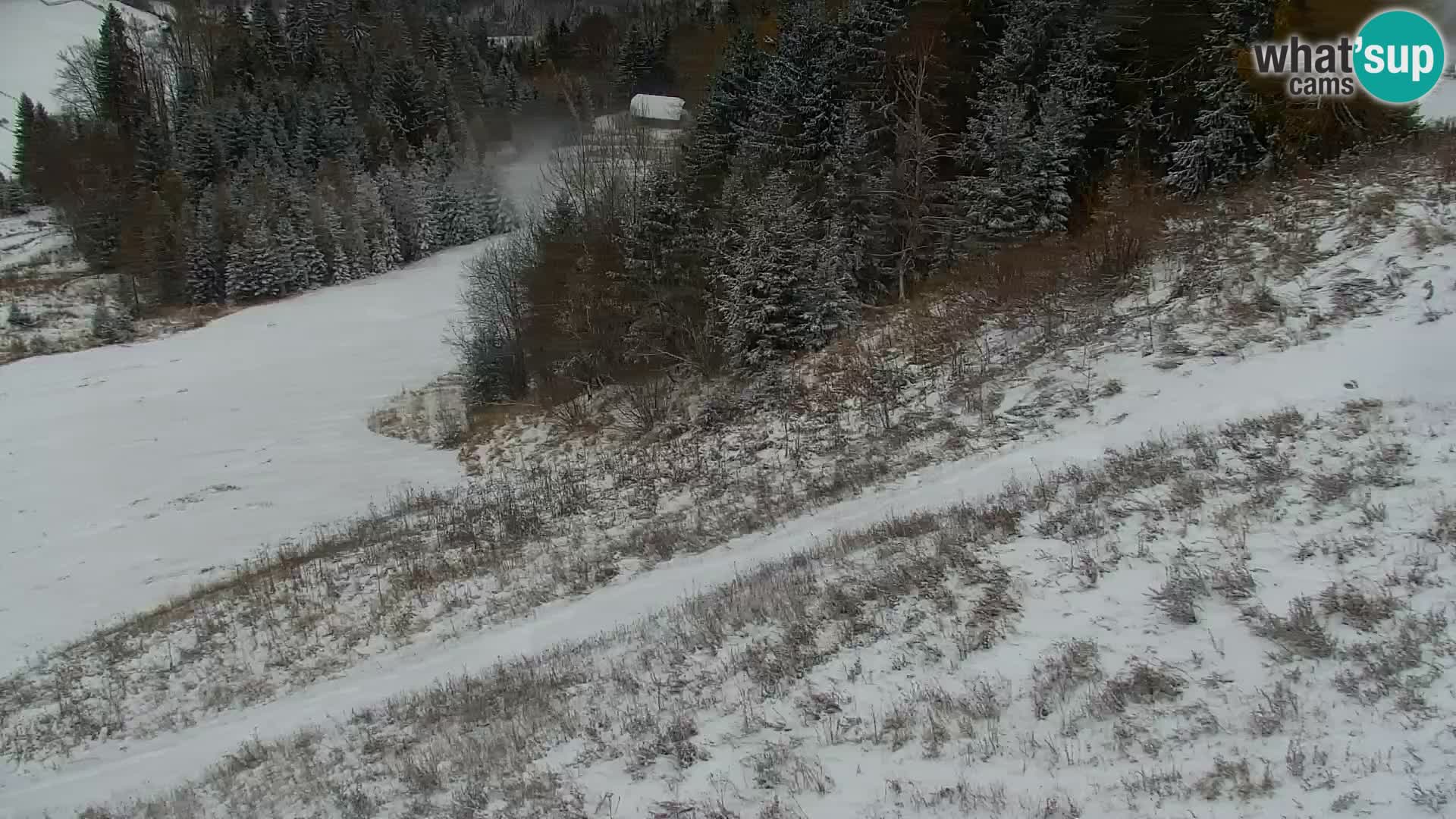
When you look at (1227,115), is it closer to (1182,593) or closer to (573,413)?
(1182,593)

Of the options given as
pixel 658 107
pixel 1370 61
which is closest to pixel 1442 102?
pixel 1370 61

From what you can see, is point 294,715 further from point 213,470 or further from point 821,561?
point 213,470

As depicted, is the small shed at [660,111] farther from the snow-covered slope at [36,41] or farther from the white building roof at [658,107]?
the snow-covered slope at [36,41]

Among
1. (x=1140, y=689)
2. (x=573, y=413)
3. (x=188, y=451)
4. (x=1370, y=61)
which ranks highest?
(x=1370, y=61)

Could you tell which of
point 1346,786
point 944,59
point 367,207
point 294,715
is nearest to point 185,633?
point 294,715

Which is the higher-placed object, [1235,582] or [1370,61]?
[1370,61]

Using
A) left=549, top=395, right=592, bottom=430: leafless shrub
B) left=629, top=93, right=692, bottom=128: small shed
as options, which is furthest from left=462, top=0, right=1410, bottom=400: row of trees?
left=629, top=93, right=692, bottom=128: small shed

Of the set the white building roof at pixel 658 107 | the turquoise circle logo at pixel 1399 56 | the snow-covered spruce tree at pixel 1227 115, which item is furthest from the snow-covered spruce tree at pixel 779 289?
the white building roof at pixel 658 107

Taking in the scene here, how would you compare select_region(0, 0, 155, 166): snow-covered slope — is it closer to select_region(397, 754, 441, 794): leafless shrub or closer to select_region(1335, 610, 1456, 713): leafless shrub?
select_region(397, 754, 441, 794): leafless shrub
